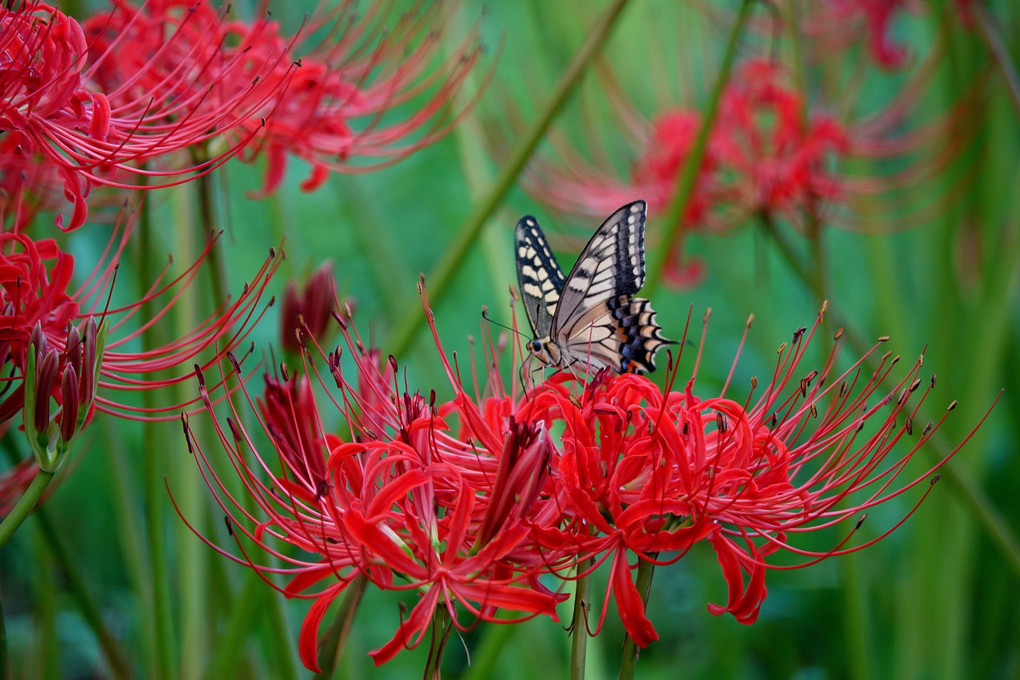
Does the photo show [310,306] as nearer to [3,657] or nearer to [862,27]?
[3,657]

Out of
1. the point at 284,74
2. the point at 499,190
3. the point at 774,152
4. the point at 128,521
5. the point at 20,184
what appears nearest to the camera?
the point at 20,184

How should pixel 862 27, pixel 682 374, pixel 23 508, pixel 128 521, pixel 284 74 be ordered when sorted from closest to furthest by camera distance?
pixel 23 508, pixel 284 74, pixel 128 521, pixel 862 27, pixel 682 374

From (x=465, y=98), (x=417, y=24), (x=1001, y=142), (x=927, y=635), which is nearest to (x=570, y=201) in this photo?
(x=465, y=98)

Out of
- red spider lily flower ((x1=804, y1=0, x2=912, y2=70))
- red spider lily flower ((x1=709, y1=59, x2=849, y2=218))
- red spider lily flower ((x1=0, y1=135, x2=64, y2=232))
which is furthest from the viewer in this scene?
red spider lily flower ((x1=804, y1=0, x2=912, y2=70))

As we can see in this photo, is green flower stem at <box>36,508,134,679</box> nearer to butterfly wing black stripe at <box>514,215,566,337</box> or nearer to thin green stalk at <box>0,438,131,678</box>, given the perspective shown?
thin green stalk at <box>0,438,131,678</box>

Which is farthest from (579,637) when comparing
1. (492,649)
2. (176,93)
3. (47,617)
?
(47,617)

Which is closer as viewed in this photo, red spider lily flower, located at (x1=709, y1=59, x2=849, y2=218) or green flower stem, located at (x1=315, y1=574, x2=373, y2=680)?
green flower stem, located at (x1=315, y1=574, x2=373, y2=680)

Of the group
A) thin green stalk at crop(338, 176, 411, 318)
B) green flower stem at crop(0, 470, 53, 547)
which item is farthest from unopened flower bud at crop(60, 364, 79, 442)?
thin green stalk at crop(338, 176, 411, 318)
